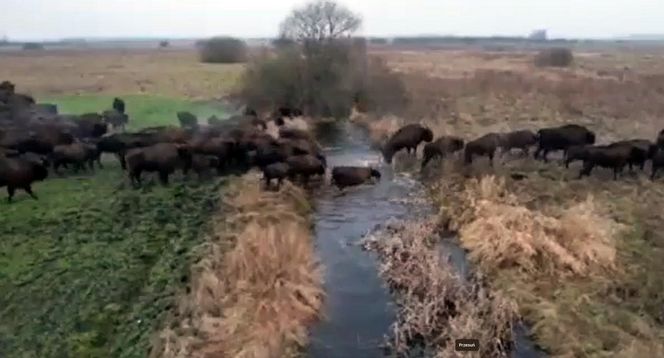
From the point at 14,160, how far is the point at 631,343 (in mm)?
15072

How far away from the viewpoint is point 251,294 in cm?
1180

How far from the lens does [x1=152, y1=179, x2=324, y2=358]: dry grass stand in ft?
33.2

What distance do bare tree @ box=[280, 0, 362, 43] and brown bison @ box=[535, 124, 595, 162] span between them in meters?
14.8

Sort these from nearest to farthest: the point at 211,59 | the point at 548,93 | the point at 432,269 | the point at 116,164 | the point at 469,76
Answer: the point at 432,269 → the point at 116,164 → the point at 548,93 → the point at 469,76 → the point at 211,59

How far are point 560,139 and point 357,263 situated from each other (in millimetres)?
11622

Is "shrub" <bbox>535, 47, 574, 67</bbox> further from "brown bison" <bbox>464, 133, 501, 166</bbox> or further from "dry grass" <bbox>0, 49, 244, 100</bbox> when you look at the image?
"brown bison" <bbox>464, 133, 501, 166</bbox>

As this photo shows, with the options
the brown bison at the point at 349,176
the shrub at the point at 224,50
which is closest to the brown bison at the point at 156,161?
the brown bison at the point at 349,176

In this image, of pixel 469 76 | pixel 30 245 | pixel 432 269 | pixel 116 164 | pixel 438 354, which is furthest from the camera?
pixel 469 76

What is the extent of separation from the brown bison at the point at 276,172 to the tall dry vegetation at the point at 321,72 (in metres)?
14.8

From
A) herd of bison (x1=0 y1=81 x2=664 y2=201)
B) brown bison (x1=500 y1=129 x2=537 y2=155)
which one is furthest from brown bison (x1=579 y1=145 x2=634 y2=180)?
brown bison (x1=500 y1=129 x2=537 y2=155)

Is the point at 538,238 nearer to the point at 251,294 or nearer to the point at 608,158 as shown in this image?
the point at 251,294

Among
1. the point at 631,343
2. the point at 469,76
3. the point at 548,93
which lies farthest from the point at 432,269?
the point at 469,76

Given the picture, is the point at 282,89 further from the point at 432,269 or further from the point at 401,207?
the point at 432,269

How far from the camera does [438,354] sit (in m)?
9.91
